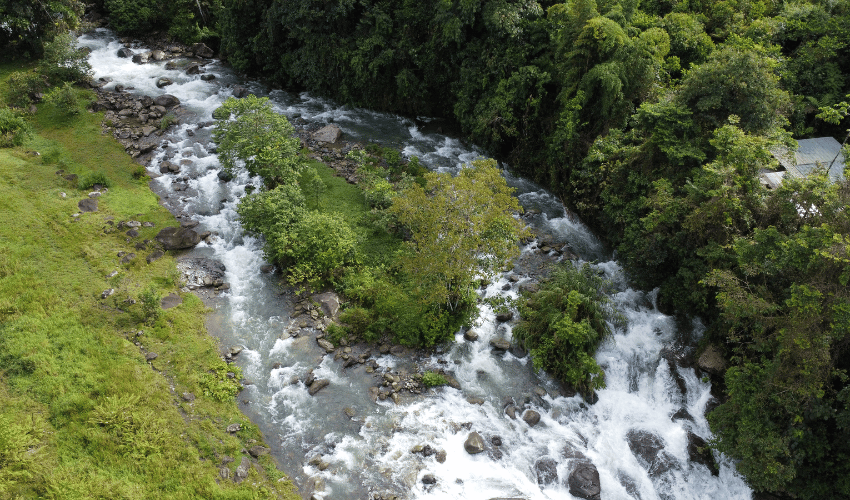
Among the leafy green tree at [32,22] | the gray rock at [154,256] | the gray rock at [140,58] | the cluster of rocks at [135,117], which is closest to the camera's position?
the gray rock at [154,256]

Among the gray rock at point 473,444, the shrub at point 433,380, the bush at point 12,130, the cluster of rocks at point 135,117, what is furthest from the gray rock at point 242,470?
the bush at point 12,130

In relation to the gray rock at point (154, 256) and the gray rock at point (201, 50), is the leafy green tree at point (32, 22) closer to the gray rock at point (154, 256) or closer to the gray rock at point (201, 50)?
the gray rock at point (201, 50)


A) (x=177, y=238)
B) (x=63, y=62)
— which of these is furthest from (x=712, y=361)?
(x=63, y=62)

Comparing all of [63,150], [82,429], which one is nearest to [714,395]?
[82,429]

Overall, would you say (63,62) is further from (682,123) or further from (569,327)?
(682,123)

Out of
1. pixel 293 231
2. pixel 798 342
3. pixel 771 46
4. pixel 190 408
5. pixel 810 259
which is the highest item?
pixel 771 46

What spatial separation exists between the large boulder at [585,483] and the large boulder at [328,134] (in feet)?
69.0

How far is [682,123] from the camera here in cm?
1822

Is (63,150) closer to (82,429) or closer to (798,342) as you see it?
(82,429)

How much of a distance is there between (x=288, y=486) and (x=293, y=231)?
993 cm

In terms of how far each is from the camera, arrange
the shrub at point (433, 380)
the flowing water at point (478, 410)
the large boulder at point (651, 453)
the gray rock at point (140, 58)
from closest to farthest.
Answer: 1. the flowing water at point (478, 410)
2. the large boulder at point (651, 453)
3. the shrub at point (433, 380)
4. the gray rock at point (140, 58)

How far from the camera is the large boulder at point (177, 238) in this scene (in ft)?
72.7

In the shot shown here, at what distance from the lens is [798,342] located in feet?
40.7

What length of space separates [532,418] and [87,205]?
21606 millimetres
